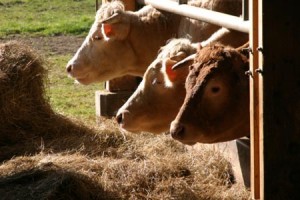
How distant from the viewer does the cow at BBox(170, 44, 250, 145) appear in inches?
214

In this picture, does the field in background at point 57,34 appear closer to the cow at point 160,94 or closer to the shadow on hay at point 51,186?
the cow at point 160,94

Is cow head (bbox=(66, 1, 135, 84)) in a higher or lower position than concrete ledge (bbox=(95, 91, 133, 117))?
higher

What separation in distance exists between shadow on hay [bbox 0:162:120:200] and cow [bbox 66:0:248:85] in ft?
7.61

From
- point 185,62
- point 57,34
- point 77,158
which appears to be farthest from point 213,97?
point 57,34

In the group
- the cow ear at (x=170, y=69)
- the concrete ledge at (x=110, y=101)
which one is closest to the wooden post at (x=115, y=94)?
the concrete ledge at (x=110, y=101)

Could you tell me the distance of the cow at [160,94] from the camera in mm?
6289

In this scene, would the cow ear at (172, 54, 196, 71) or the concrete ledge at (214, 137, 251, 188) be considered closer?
the cow ear at (172, 54, 196, 71)

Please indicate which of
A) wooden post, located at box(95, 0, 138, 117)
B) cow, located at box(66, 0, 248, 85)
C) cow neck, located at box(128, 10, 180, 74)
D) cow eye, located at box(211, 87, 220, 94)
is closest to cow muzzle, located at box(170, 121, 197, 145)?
cow eye, located at box(211, 87, 220, 94)

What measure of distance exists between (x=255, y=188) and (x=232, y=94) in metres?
0.69

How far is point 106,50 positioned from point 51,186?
278 cm
